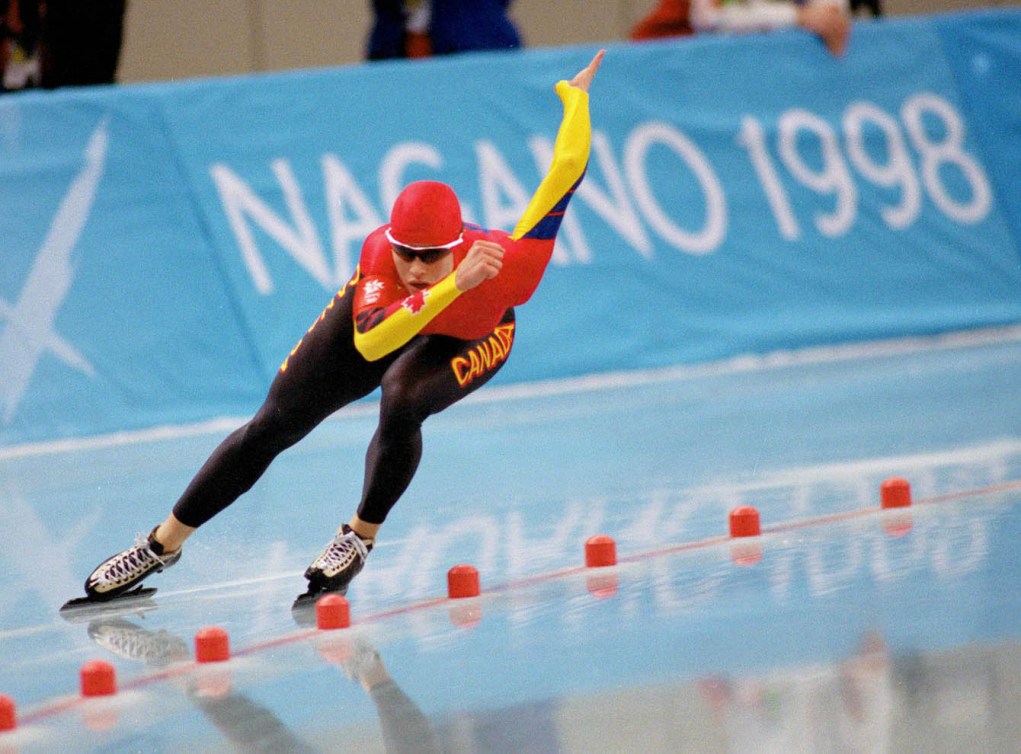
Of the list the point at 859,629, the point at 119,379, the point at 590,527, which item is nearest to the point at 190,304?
the point at 119,379

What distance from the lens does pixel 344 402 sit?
5.12m

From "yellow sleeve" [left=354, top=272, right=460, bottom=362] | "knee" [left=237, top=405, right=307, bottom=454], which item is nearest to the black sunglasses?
"yellow sleeve" [left=354, top=272, right=460, bottom=362]

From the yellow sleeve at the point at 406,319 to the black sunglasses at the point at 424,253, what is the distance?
Answer: 12 cm

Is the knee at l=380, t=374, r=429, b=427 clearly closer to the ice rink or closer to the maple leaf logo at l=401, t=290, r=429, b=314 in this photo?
the maple leaf logo at l=401, t=290, r=429, b=314

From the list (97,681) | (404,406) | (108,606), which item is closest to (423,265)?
(404,406)

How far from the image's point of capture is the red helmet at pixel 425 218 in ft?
15.6

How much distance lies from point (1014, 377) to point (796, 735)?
5757 millimetres

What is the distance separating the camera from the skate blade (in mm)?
4891

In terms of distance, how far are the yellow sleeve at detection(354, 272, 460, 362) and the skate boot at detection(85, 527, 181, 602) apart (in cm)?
97

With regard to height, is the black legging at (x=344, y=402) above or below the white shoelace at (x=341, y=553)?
above

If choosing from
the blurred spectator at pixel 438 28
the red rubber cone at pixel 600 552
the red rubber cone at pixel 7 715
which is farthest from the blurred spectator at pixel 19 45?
the red rubber cone at pixel 7 715

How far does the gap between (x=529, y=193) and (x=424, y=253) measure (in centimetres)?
484

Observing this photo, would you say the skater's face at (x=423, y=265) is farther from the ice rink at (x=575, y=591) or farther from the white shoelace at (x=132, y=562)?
the white shoelace at (x=132, y=562)

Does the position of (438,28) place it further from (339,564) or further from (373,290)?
(339,564)
